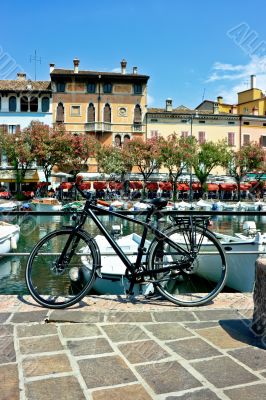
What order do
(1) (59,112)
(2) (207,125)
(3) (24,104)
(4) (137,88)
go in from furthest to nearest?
(2) (207,125), (4) (137,88), (1) (59,112), (3) (24,104)

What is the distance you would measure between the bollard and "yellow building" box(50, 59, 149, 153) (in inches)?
1944

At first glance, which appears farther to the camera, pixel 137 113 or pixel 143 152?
pixel 137 113

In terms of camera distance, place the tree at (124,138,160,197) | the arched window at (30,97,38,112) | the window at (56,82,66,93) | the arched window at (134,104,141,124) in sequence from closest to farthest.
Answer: the tree at (124,138,160,197) → the arched window at (30,97,38,112) → the window at (56,82,66,93) → the arched window at (134,104,141,124)

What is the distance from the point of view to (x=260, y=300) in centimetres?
332

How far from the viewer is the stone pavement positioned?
8.17 ft

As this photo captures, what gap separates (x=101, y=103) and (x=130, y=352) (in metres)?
51.3

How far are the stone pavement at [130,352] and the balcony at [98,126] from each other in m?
48.5

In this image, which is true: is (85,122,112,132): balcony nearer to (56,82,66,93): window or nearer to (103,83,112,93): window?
(103,83,112,93): window

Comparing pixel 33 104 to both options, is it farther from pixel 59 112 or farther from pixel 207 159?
pixel 207 159

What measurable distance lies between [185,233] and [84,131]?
4928 centimetres

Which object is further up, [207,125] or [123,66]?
[123,66]

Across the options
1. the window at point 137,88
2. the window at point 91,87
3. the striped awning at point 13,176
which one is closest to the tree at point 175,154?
the window at point 137,88

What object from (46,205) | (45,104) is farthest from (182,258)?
(45,104)

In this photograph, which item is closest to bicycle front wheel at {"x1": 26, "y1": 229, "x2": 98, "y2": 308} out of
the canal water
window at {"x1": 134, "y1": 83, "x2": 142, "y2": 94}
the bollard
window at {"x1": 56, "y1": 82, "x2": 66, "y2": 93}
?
the canal water
